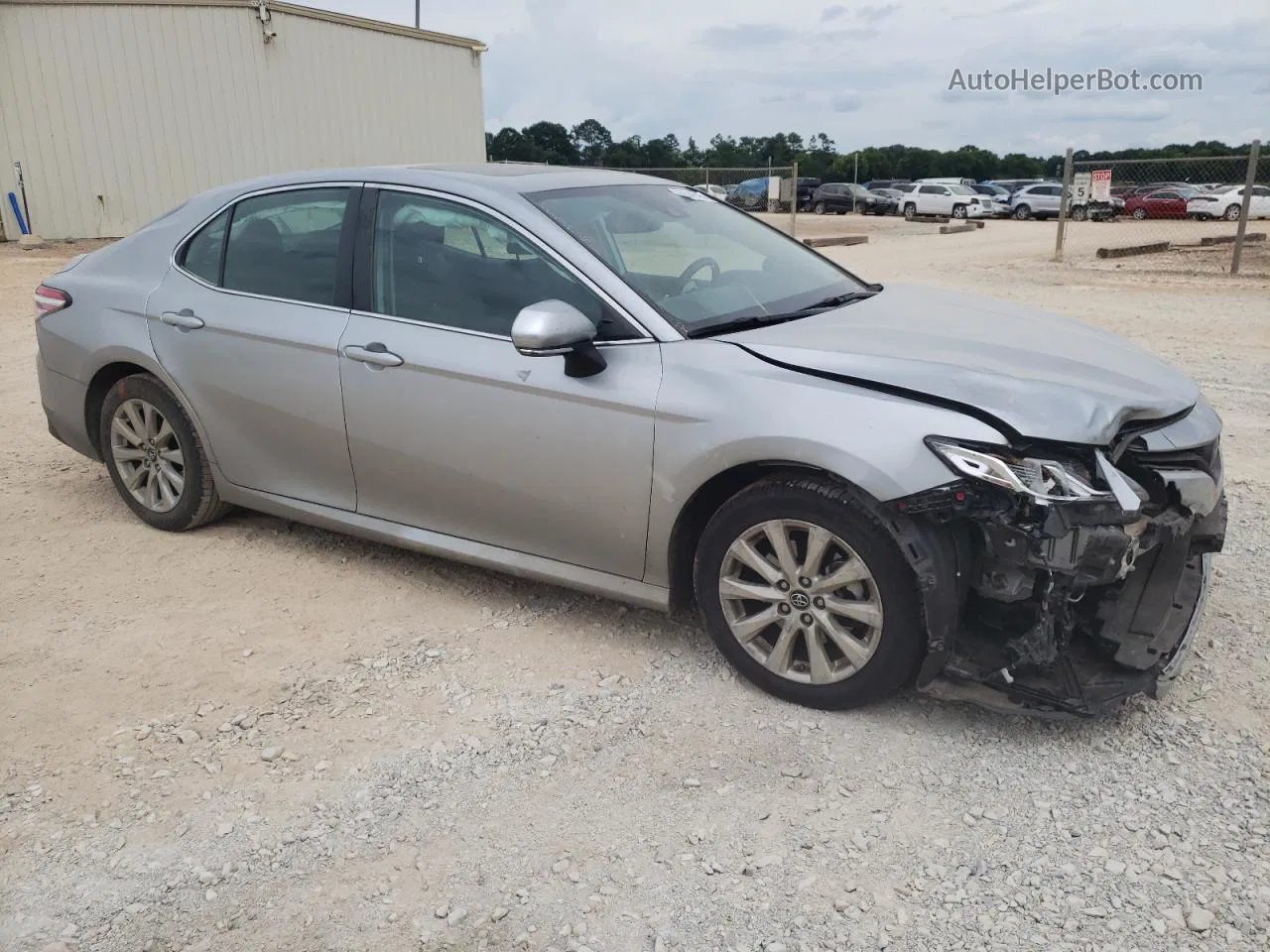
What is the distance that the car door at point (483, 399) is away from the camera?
3533 millimetres

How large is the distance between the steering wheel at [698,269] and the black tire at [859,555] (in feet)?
3.04

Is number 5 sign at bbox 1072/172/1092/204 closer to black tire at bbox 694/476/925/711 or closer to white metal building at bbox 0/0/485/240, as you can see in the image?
white metal building at bbox 0/0/485/240

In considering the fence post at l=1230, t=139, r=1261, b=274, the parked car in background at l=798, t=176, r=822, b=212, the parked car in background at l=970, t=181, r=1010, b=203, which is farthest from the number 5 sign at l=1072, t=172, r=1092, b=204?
the parked car in background at l=798, t=176, r=822, b=212

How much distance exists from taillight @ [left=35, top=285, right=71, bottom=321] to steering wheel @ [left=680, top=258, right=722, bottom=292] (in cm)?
299

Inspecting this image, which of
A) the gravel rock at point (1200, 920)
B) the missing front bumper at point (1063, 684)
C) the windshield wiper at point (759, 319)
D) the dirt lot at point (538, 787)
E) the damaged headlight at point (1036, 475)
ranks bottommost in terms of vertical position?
the dirt lot at point (538, 787)

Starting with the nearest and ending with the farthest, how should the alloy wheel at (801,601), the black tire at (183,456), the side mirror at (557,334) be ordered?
1. the alloy wheel at (801,601)
2. the side mirror at (557,334)
3. the black tire at (183,456)

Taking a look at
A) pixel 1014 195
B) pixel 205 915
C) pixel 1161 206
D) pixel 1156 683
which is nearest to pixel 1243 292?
pixel 1156 683

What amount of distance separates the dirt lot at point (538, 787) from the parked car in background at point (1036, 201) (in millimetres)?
37313

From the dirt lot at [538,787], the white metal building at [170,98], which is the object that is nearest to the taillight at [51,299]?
the dirt lot at [538,787]

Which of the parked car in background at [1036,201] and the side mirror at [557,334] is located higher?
the side mirror at [557,334]

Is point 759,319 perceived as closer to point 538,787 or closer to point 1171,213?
point 538,787

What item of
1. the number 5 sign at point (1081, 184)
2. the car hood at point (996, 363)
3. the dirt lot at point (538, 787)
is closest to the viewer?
the dirt lot at point (538, 787)

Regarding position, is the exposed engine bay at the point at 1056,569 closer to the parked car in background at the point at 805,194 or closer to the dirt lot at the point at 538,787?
the dirt lot at the point at 538,787

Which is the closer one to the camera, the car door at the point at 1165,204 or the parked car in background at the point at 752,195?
the parked car in background at the point at 752,195
